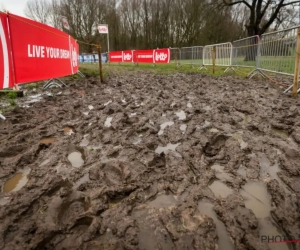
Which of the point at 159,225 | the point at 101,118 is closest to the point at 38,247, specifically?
the point at 159,225

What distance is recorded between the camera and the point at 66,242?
1.49m

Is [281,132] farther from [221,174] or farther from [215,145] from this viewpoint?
[221,174]

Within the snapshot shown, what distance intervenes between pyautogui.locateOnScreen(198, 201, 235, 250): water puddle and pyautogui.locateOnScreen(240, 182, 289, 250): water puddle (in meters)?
0.24

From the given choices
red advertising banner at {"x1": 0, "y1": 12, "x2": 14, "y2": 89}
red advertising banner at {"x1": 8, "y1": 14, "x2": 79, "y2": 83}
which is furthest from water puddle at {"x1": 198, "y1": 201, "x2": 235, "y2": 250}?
red advertising banner at {"x1": 8, "y1": 14, "x2": 79, "y2": 83}

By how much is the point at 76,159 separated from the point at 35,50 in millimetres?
3764

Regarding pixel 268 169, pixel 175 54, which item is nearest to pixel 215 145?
pixel 268 169

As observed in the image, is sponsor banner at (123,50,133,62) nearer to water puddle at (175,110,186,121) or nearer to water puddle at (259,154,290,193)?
water puddle at (175,110,186,121)

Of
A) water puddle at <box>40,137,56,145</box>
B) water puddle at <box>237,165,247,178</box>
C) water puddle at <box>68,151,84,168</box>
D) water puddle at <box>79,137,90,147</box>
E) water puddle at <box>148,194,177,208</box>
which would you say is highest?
water puddle at <box>40,137,56,145</box>

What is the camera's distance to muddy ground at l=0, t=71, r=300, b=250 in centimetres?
155

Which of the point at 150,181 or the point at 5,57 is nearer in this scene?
the point at 150,181

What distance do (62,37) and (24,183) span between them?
6.35m

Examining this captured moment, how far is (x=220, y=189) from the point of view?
6.76ft

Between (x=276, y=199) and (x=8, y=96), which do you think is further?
(x=8, y=96)

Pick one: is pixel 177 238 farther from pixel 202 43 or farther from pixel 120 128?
pixel 202 43
